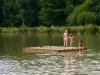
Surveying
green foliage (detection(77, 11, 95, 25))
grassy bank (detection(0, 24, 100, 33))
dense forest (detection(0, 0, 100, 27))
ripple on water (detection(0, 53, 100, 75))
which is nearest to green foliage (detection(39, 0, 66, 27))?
dense forest (detection(0, 0, 100, 27))

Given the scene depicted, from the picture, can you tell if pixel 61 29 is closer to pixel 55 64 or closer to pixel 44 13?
pixel 44 13

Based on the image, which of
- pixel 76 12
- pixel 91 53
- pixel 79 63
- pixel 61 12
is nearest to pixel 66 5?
pixel 61 12

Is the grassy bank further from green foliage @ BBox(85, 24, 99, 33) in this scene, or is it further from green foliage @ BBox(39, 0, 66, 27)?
green foliage @ BBox(39, 0, 66, 27)

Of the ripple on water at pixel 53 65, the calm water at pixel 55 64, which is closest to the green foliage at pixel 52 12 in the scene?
the calm water at pixel 55 64

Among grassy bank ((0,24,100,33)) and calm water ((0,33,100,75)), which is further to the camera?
grassy bank ((0,24,100,33))

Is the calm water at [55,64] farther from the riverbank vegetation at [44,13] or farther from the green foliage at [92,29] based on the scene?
the riverbank vegetation at [44,13]

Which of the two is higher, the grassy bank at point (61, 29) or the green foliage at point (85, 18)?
the green foliage at point (85, 18)

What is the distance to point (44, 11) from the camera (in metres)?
105

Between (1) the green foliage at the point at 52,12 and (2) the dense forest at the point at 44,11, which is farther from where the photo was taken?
(1) the green foliage at the point at 52,12

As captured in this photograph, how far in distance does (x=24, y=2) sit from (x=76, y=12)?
1685 cm

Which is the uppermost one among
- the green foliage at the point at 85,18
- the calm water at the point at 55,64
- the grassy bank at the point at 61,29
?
the calm water at the point at 55,64

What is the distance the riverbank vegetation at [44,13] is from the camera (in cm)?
9500

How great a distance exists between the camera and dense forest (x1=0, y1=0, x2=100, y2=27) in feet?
317

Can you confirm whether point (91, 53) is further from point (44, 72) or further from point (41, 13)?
point (41, 13)
